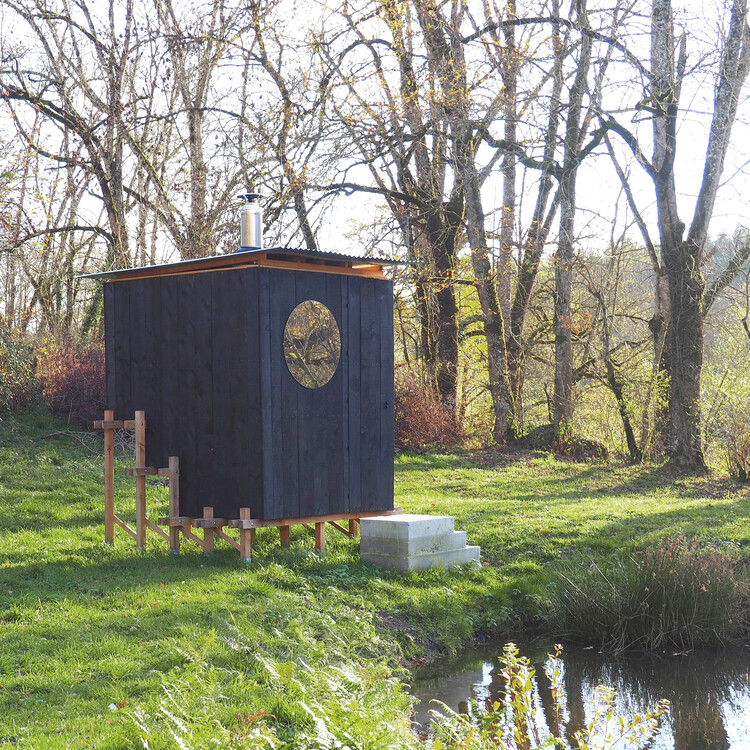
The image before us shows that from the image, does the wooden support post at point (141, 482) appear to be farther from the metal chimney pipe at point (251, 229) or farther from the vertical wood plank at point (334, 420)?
the metal chimney pipe at point (251, 229)

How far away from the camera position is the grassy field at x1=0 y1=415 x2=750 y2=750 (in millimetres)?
4574

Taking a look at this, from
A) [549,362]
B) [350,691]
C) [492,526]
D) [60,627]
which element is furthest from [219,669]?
[549,362]

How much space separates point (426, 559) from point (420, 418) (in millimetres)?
8911

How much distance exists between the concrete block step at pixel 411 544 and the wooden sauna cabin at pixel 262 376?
36 centimetres

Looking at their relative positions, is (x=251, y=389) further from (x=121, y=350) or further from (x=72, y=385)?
(x=72, y=385)

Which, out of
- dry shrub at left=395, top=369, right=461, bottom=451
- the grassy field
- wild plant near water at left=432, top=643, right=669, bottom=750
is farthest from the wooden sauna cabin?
dry shrub at left=395, top=369, right=461, bottom=451

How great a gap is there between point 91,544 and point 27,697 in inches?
146

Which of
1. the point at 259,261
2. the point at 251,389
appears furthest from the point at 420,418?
the point at 259,261

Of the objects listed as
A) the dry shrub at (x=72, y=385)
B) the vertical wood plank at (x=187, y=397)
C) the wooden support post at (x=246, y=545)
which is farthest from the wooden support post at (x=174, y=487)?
the dry shrub at (x=72, y=385)

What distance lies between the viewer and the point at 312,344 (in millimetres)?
8133

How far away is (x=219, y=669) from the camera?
5309 mm

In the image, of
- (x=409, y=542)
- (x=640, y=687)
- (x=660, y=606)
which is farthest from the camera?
(x=409, y=542)

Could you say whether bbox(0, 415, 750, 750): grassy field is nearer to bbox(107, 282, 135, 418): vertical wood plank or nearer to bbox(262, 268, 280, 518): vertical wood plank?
bbox(262, 268, 280, 518): vertical wood plank

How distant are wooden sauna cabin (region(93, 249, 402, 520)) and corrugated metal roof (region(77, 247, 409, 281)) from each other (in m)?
0.02
